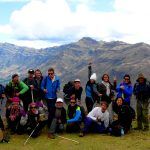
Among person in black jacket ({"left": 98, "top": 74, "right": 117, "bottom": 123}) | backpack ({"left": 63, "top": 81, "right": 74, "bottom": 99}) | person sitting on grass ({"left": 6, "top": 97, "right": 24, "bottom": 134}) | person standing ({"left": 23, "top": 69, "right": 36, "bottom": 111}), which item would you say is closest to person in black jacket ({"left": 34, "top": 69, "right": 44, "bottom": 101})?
person standing ({"left": 23, "top": 69, "right": 36, "bottom": 111})

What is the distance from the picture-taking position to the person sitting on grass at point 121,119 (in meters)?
22.8

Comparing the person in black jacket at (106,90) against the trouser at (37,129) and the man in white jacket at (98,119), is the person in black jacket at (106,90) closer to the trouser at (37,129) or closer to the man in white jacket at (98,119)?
the man in white jacket at (98,119)

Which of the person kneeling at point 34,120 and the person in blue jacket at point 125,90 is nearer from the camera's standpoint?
the person kneeling at point 34,120

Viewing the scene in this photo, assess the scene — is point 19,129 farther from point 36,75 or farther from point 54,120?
point 36,75

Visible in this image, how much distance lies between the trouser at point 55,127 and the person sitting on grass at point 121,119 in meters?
3.32

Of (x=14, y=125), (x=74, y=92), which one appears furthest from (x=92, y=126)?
Answer: (x=14, y=125)

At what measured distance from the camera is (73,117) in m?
23.3

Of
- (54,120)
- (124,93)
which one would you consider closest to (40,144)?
(54,120)

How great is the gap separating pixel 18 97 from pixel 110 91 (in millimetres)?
6490

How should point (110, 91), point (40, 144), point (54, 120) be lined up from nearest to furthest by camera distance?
point (40, 144), point (54, 120), point (110, 91)

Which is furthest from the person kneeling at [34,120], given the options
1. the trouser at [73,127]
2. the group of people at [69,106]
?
the trouser at [73,127]

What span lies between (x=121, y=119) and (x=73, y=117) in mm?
3279

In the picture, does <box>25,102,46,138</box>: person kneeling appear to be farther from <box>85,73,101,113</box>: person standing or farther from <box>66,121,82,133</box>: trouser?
<box>85,73,101,113</box>: person standing

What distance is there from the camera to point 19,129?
75.5 ft
